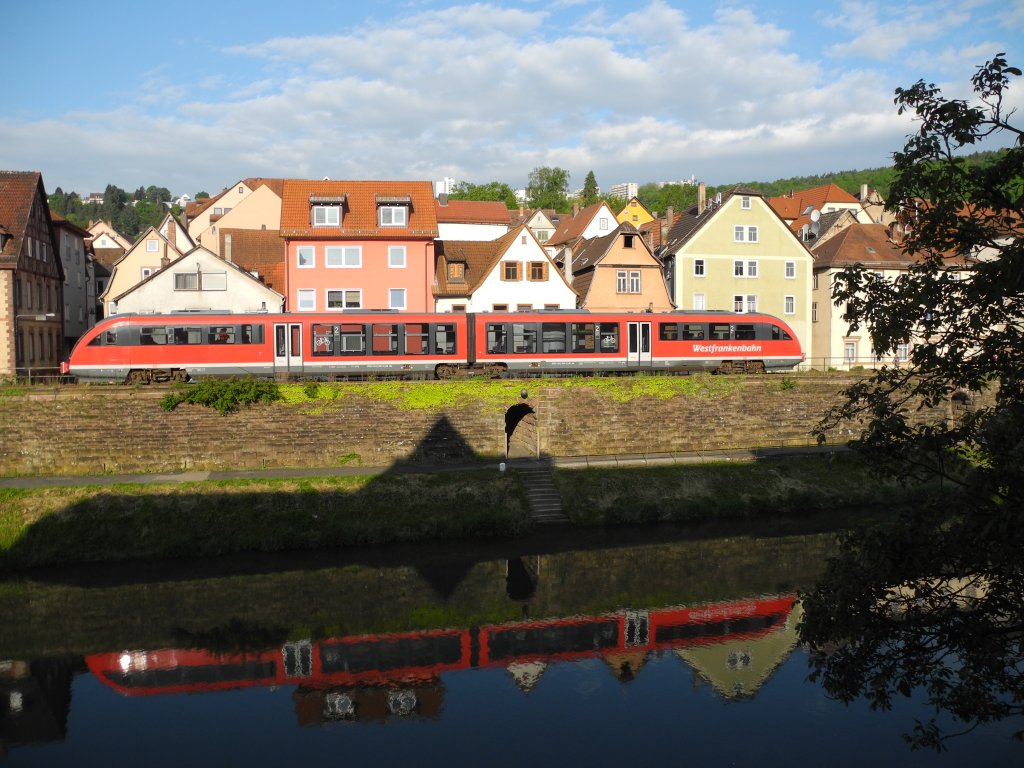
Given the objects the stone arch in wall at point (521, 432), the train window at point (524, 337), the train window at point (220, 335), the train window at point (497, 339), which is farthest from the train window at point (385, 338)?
the train window at point (220, 335)

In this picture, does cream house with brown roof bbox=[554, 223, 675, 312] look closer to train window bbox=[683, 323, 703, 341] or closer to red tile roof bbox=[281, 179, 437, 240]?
train window bbox=[683, 323, 703, 341]

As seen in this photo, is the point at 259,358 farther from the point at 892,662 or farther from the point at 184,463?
the point at 892,662

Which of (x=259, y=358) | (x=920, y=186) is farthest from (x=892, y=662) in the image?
(x=259, y=358)

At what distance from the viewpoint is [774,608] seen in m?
21.9

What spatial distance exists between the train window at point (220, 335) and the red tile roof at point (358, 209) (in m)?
10.3

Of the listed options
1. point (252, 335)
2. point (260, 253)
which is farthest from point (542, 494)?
point (260, 253)

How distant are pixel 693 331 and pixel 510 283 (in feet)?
35.3

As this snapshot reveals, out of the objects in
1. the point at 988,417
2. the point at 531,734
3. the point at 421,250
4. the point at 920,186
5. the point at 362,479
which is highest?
the point at 421,250

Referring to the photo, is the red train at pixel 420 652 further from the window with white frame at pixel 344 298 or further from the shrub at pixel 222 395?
the window with white frame at pixel 344 298

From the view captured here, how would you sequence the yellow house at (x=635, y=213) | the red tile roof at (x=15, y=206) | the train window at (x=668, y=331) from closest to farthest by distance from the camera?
the train window at (x=668, y=331) → the red tile roof at (x=15, y=206) → the yellow house at (x=635, y=213)

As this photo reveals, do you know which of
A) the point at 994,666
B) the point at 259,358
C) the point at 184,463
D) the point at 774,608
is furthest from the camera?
the point at 259,358

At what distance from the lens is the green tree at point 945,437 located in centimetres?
830

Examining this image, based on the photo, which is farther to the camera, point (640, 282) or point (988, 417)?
point (640, 282)

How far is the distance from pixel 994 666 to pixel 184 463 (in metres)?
26.9
